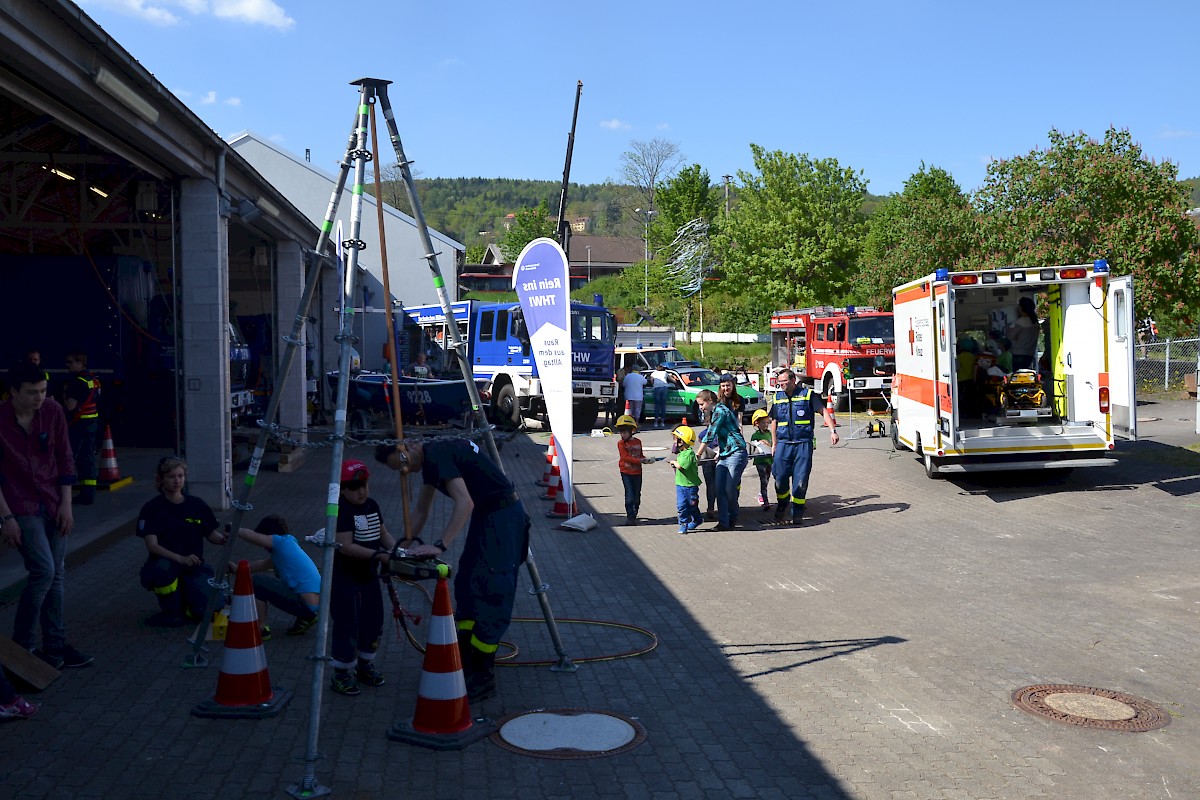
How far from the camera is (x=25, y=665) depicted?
6.33m

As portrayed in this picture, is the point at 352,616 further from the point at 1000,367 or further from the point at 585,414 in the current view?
the point at 585,414

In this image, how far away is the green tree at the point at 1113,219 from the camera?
31.3m

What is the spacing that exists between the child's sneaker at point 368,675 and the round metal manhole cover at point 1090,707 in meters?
3.89

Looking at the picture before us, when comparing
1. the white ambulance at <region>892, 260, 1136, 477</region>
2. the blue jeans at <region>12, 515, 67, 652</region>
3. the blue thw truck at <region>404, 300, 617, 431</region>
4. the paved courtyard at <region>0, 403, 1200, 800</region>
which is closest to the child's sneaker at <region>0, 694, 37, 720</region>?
the paved courtyard at <region>0, 403, 1200, 800</region>

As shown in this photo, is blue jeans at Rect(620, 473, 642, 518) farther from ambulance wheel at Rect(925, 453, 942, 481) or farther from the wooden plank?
the wooden plank

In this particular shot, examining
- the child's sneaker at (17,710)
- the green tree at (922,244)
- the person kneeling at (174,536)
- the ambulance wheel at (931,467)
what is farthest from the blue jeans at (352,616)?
the green tree at (922,244)

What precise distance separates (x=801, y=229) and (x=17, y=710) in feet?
157

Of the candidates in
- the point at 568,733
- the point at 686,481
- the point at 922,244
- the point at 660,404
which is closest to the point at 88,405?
the point at 686,481

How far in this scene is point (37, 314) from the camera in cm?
1623

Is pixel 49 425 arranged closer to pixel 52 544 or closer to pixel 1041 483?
pixel 52 544

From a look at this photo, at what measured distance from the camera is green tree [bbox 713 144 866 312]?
50.5 m

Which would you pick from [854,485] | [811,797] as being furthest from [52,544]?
[854,485]

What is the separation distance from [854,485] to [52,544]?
12227mm

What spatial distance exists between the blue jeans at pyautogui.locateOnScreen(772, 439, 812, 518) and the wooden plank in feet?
29.1
